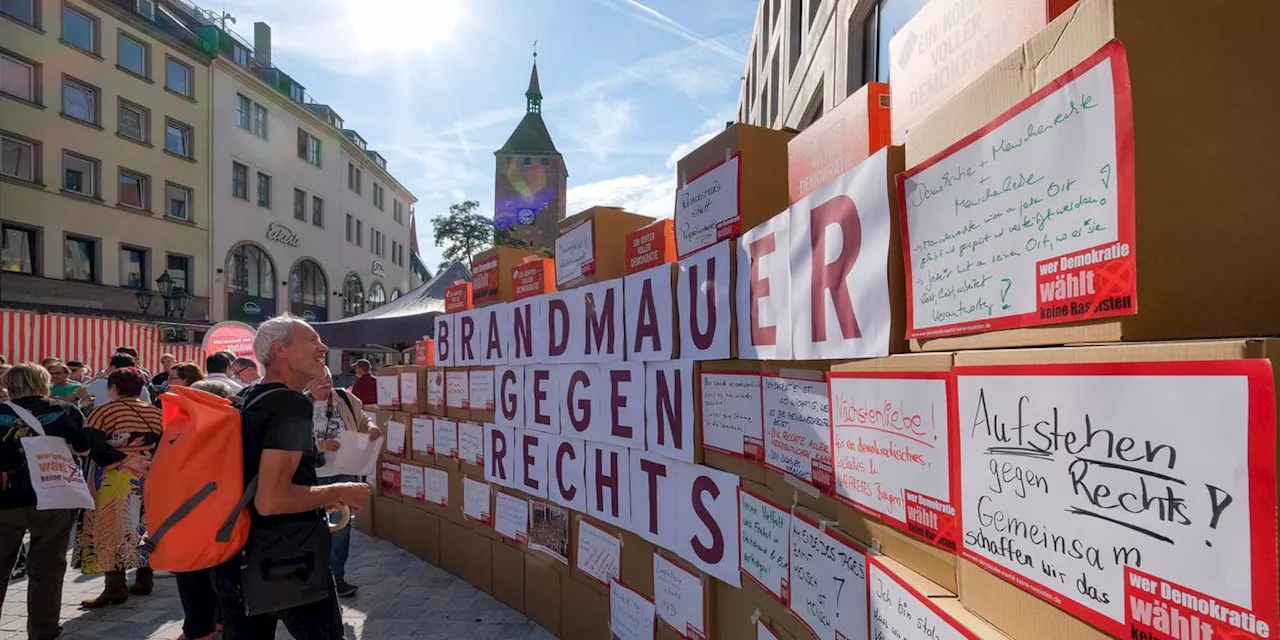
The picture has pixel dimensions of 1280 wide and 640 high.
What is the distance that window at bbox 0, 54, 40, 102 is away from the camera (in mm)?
20594

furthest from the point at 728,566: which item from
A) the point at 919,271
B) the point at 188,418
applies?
the point at 188,418

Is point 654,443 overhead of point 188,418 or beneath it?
beneath

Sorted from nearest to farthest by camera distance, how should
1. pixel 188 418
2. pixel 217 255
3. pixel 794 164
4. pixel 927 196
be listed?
1. pixel 927 196
2. pixel 794 164
3. pixel 188 418
4. pixel 217 255

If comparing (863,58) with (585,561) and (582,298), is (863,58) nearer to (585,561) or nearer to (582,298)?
(582,298)

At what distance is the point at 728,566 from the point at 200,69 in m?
33.4

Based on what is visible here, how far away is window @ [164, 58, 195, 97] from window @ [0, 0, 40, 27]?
486 cm

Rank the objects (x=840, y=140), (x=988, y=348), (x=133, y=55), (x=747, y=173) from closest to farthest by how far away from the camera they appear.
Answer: (x=988, y=348)
(x=840, y=140)
(x=747, y=173)
(x=133, y=55)

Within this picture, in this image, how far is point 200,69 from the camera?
91.8ft

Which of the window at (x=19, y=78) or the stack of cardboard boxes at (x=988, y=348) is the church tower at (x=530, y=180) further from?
the stack of cardboard boxes at (x=988, y=348)

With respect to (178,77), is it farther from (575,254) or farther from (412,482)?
(575,254)

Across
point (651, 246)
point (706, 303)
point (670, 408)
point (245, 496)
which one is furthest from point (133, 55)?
point (706, 303)

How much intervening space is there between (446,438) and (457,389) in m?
0.49

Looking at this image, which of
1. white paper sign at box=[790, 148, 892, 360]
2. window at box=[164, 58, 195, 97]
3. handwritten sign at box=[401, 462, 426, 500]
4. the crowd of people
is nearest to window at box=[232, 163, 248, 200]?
window at box=[164, 58, 195, 97]

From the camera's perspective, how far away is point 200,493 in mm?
2734
